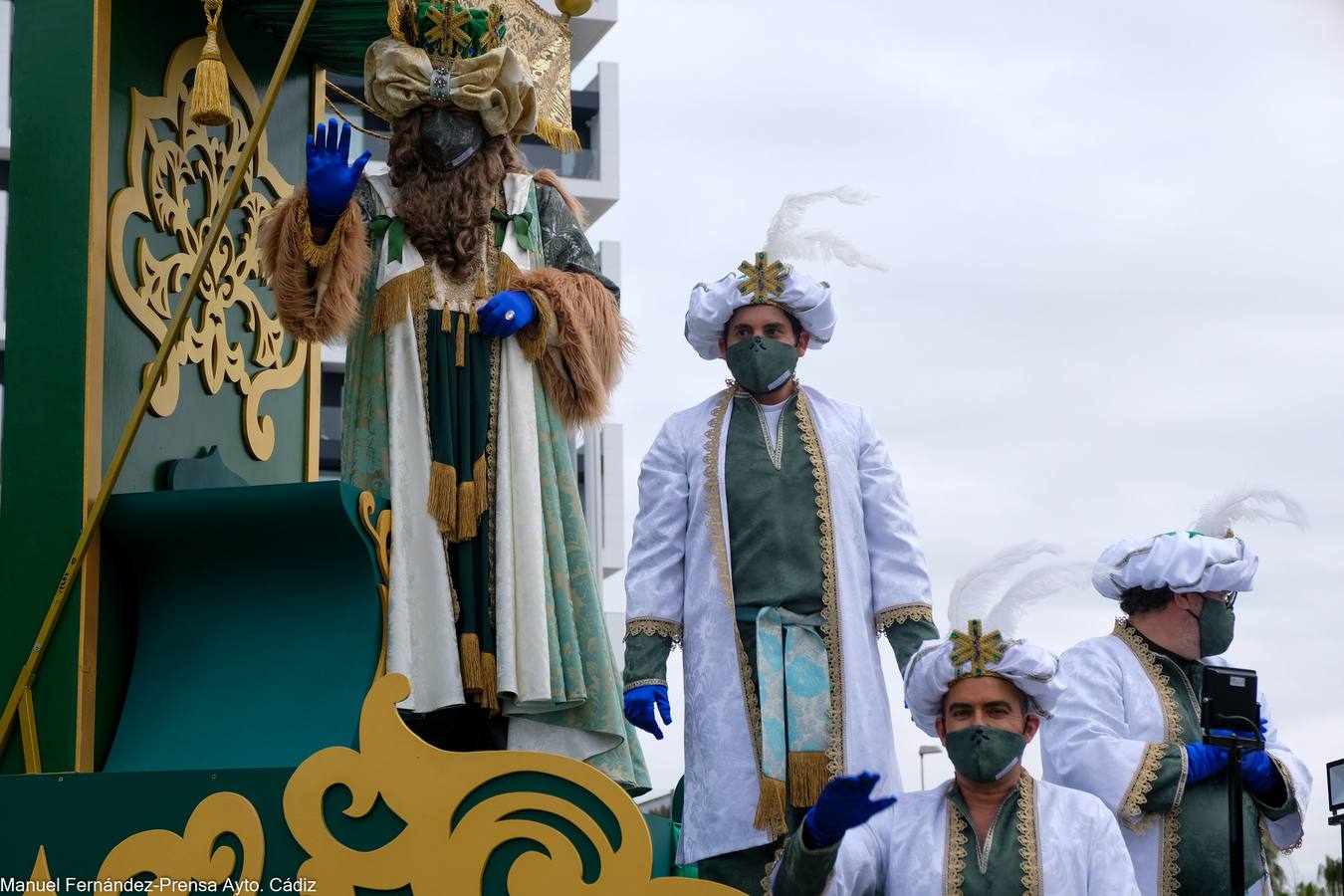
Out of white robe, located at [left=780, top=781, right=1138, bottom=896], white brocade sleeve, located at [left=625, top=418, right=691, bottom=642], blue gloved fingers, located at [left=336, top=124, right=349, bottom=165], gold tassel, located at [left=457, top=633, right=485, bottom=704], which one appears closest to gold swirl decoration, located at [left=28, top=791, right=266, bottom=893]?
gold tassel, located at [left=457, top=633, right=485, bottom=704]

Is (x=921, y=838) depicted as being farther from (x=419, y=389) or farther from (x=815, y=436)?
(x=419, y=389)

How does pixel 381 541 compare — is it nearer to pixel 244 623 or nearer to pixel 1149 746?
pixel 244 623

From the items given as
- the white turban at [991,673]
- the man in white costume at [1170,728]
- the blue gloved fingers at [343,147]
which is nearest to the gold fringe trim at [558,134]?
the blue gloved fingers at [343,147]

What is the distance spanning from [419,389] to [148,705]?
1163mm

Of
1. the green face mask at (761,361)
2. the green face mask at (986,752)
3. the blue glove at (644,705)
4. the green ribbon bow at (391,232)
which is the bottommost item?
the green face mask at (986,752)

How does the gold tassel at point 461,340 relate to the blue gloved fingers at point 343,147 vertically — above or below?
below

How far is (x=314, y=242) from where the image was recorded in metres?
5.56

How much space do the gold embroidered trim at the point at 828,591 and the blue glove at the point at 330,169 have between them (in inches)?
55.5

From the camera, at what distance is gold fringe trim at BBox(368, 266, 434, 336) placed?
5.71m

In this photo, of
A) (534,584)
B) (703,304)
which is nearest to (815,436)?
(703,304)

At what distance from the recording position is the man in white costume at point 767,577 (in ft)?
16.1

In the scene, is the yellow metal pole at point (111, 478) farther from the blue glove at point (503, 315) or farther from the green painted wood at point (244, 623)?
the blue glove at point (503, 315)

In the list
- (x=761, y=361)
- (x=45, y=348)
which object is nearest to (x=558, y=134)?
(x=761, y=361)

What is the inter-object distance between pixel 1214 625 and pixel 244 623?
8.99ft
